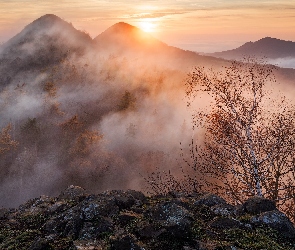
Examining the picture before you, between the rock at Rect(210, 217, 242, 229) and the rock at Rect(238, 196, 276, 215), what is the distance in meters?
1.17

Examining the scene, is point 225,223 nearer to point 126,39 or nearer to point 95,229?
point 95,229

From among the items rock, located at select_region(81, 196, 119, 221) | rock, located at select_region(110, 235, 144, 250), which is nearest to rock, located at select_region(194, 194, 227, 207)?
rock, located at select_region(81, 196, 119, 221)

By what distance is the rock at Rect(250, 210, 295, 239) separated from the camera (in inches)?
387

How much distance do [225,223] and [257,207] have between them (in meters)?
1.87

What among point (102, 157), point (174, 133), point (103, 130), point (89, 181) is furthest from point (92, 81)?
point (89, 181)

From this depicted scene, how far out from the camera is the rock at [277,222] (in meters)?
9.82

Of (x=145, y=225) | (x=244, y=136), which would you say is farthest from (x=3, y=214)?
(x=244, y=136)

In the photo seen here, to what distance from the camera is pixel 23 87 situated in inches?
4641

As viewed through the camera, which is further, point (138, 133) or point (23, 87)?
point (23, 87)

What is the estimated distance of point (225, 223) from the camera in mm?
10250

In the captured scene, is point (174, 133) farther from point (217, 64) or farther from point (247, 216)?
point (217, 64)

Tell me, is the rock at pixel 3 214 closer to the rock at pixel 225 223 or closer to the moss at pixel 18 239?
the moss at pixel 18 239

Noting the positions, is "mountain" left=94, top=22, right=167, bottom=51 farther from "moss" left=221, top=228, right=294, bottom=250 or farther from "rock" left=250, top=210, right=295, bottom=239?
"moss" left=221, top=228, right=294, bottom=250

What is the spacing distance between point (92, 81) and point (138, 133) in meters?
45.8
